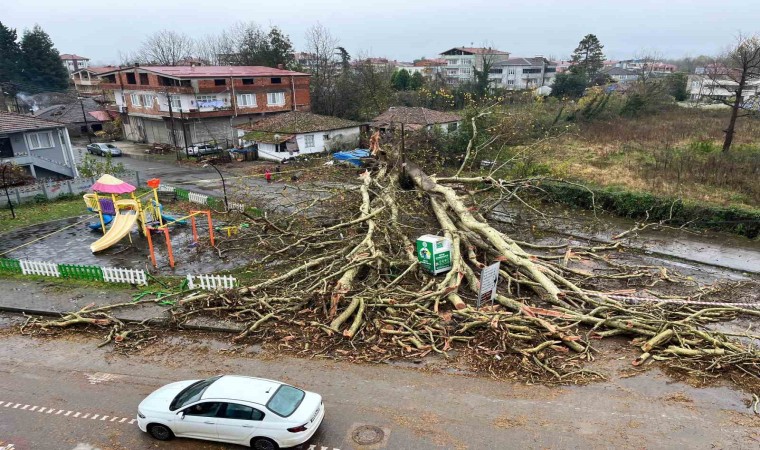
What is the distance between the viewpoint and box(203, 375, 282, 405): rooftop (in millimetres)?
7586

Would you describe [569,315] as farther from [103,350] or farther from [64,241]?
[64,241]

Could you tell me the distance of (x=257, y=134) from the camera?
3591 cm

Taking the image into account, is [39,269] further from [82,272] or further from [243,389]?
[243,389]

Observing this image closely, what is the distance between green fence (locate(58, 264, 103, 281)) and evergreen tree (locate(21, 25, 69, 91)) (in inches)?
2618

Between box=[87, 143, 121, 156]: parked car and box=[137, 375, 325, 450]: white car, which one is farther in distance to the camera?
box=[87, 143, 121, 156]: parked car

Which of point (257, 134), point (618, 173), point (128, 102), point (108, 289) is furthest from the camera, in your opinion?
point (128, 102)

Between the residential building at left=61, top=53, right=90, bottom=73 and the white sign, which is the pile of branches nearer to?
the white sign

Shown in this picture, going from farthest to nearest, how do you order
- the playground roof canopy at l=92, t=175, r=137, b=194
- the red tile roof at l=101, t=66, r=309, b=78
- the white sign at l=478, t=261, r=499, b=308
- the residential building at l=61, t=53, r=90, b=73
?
the residential building at l=61, t=53, r=90, b=73 → the red tile roof at l=101, t=66, r=309, b=78 → the playground roof canopy at l=92, t=175, r=137, b=194 → the white sign at l=478, t=261, r=499, b=308

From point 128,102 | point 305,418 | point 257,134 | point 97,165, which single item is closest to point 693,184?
point 305,418

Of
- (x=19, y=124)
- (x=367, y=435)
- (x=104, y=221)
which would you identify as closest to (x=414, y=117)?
(x=104, y=221)

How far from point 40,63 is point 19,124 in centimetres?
4820

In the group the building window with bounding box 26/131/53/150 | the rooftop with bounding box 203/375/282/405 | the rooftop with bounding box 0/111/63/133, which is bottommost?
the rooftop with bounding box 203/375/282/405

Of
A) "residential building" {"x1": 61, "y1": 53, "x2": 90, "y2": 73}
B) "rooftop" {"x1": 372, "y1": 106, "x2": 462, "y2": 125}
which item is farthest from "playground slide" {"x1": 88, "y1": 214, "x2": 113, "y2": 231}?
"residential building" {"x1": 61, "y1": 53, "x2": 90, "y2": 73}

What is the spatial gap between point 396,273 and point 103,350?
7.68 meters
